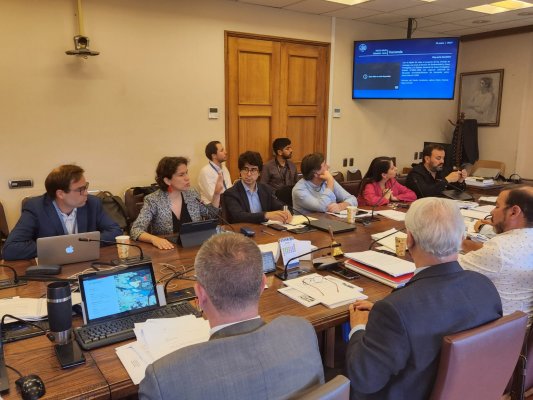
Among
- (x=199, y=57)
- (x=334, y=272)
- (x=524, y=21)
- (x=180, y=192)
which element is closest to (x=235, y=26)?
(x=199, y=57)

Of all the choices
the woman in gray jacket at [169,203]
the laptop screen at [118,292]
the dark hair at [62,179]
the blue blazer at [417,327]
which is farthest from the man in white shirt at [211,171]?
the blue blazer at [417,327]

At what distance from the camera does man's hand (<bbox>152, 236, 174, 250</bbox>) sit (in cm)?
253

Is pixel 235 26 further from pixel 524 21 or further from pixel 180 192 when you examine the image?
pixel 524 21

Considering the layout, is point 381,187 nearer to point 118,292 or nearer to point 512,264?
point 512,264

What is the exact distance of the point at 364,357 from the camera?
1.35 metres

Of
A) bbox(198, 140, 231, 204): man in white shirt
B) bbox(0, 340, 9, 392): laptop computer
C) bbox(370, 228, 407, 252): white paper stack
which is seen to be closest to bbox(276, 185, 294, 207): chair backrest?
bbox(198, 140, 231, 204): man in white shirt

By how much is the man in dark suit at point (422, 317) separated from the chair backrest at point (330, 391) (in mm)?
325

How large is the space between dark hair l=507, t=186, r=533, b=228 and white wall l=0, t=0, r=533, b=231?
11.0 ft

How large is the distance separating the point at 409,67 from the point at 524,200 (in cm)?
382

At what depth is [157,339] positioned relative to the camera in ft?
4.83

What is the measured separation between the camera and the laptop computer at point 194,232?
253 cm

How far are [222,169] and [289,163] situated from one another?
96 centimetres

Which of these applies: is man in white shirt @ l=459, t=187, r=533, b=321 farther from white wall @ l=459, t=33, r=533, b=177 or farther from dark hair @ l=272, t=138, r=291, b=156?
A: white wall @ l=459, t=33, r=533, b=177

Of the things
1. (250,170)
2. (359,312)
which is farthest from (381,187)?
(359,312)
